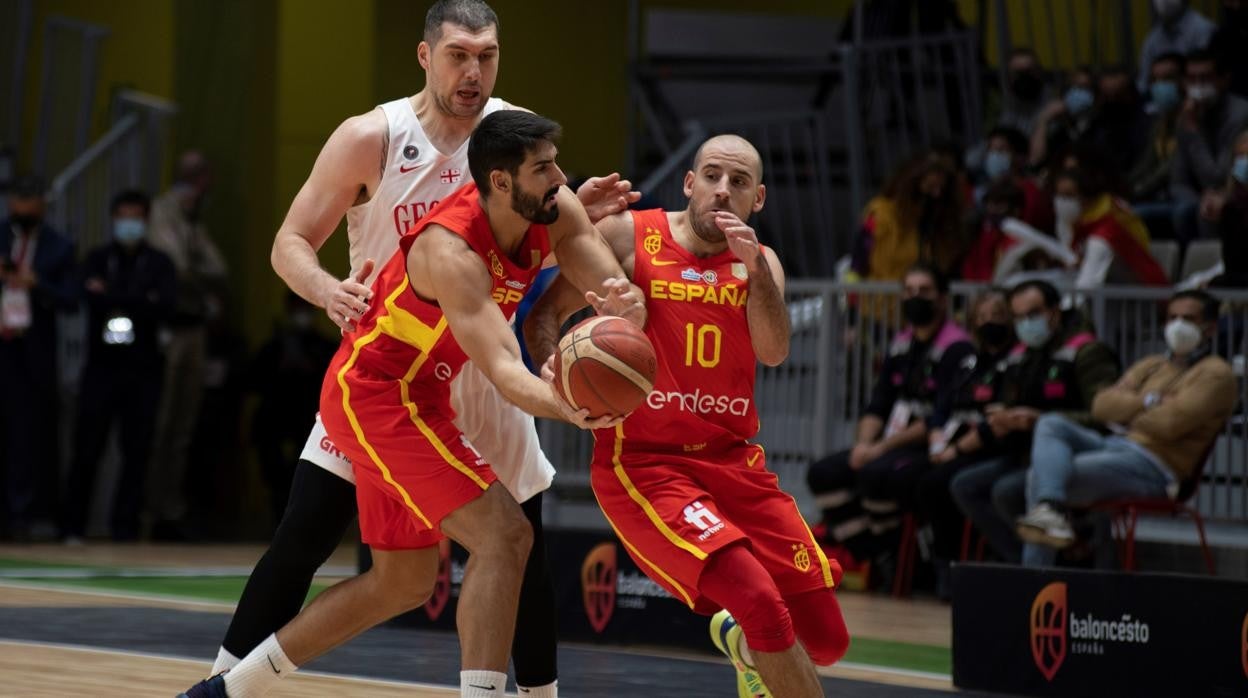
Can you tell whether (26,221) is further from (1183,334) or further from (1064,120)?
(1183,334)

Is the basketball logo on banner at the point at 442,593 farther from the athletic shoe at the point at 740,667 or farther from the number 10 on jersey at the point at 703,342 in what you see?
the number 10 on jersey at the point at 703,342

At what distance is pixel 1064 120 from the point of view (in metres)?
13.3

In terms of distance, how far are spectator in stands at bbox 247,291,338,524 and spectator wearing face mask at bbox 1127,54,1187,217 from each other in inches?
234

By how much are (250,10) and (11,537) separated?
4572mm

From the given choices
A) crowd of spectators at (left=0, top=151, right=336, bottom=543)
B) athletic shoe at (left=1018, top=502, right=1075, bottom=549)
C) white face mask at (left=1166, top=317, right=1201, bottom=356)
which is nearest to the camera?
A: athletic shoe at (left=1018, top=502, right=1075, bottom=549)

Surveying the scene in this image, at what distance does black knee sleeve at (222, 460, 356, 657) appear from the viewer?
18.5ft

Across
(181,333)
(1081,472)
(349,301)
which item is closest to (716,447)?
(349,301)

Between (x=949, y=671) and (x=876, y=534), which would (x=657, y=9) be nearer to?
(x=876, y=534)

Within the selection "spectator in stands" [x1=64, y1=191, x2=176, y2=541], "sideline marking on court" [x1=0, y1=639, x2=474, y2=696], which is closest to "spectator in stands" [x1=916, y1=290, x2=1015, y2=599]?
"sideline marking on court" [x1=0, y1=639, x2=474, y2=696]

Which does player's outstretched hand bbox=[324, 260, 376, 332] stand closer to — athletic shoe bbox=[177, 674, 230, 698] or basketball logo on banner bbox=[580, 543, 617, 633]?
athletic shoe bbox=[177, 674, 230, 698]

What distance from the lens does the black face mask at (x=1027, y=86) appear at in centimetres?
1413

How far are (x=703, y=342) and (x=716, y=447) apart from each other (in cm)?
32

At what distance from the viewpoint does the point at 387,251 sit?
579 cm

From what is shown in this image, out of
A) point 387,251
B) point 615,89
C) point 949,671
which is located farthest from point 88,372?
point 387,251
